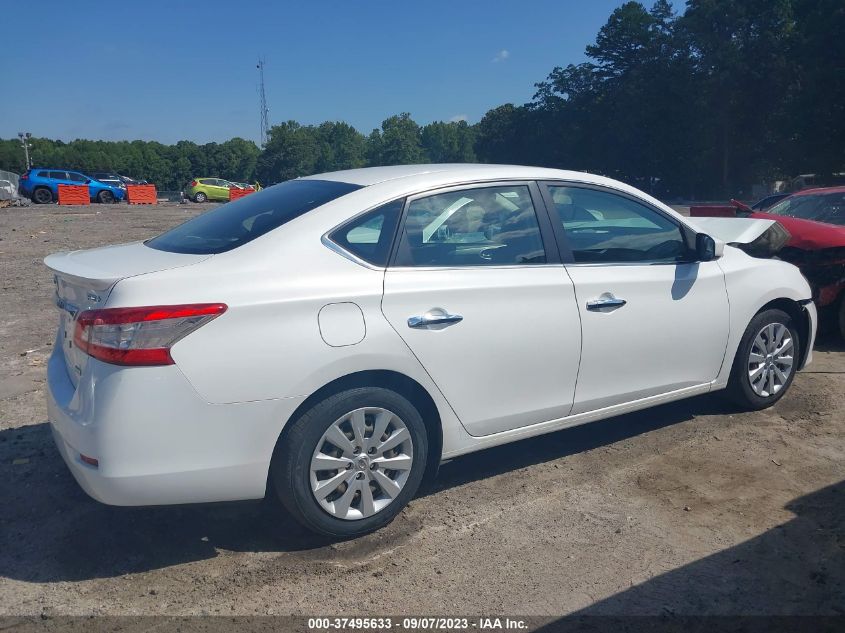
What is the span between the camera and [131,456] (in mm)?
3008

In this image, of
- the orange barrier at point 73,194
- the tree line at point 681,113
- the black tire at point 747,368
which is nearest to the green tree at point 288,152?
the tree line at point 681,113

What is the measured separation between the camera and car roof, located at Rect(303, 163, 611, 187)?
3947 mm

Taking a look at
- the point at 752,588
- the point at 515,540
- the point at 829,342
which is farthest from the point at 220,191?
the point at 752,588

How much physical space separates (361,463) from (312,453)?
262 millimetres

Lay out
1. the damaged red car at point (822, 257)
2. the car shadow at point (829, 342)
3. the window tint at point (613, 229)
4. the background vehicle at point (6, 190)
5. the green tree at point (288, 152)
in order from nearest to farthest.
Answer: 1. the window tint at point (613, 229)
2. the damaged red car at point (822, 257)
3. the car shadow at point (829, 342)
4. the background vehicle at point (6, 190)
5. the green tree at point (288, 152)

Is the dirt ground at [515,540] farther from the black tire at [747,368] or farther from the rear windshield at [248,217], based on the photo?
the rear windshield at [248,217]

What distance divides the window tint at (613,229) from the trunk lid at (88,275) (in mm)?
2021

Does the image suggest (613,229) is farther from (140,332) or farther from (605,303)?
(140,332)

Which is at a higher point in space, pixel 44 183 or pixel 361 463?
pixel 44 183

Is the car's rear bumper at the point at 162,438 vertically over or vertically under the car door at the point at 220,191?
over

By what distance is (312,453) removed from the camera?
3281 millimetres

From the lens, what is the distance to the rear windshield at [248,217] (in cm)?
356

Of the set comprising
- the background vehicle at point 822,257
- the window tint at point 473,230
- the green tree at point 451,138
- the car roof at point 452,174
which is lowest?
the background vehicle at point 822,257

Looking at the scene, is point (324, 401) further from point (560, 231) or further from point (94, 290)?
point (560, 231)
